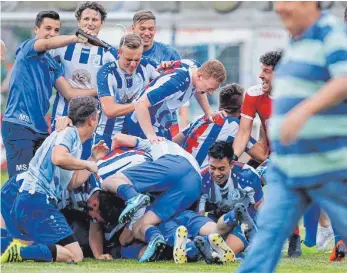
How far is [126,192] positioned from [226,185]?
3.12ft

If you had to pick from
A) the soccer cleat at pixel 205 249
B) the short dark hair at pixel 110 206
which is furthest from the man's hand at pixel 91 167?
the soccer cleat at pixel 205 249

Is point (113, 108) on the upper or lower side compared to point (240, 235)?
upper

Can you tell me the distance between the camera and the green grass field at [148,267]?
8.21m

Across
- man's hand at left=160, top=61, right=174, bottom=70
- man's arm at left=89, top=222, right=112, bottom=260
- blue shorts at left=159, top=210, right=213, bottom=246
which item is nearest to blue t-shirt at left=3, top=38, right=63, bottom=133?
man's hand at left=160, top=61, right=174, bottom=70

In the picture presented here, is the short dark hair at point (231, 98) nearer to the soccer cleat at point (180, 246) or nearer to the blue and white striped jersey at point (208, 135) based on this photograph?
the blue and white striped jersey at point (208, 135)

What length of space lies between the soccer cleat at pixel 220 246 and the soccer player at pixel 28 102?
6.98 ft

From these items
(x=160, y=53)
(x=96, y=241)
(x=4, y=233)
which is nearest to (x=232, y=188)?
A: (x=96, y=241)

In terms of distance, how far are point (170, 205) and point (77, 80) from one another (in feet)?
6.80

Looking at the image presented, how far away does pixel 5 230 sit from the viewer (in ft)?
30.8

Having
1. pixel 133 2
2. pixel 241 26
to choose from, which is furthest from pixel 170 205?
pixel 241 26

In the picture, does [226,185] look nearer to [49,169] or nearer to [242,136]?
[242,136]

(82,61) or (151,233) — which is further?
(82,61)

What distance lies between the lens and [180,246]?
889 cm

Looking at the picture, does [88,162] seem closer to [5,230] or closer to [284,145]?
[5,230]
